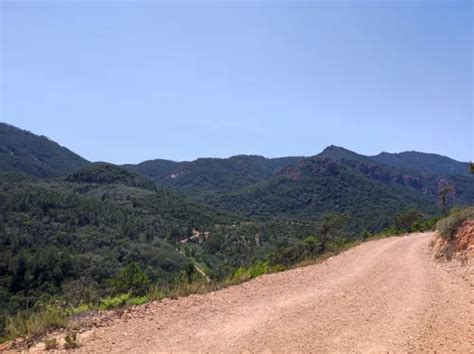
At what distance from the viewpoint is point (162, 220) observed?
77.1m

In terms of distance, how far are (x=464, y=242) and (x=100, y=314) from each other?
36.6ft

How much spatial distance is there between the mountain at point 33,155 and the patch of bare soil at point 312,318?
114 metres

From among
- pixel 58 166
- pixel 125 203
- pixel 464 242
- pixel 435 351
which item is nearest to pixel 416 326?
pixel 435 351

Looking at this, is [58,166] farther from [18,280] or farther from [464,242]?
[464,242]

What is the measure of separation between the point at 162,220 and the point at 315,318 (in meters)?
71.3

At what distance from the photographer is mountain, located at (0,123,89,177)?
4815 inches

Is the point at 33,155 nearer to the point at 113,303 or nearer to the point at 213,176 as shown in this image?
the point at 213,176

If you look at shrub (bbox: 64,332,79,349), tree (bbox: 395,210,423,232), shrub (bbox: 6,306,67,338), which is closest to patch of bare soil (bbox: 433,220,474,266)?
shrub (bbox: 64,332,79,349)

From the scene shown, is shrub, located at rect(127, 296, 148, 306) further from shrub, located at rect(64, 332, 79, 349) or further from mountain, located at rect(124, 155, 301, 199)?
mountain, located at rect(124, 155, 301, 199)

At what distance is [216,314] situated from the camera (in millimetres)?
8023

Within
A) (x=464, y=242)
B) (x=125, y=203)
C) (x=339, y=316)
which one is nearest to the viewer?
(x=339, y=316)

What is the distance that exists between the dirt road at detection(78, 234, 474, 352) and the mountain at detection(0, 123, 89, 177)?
113737 millimetres

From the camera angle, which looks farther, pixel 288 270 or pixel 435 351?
pixel 288 270

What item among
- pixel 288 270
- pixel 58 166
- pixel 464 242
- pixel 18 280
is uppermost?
pixel 58 166
